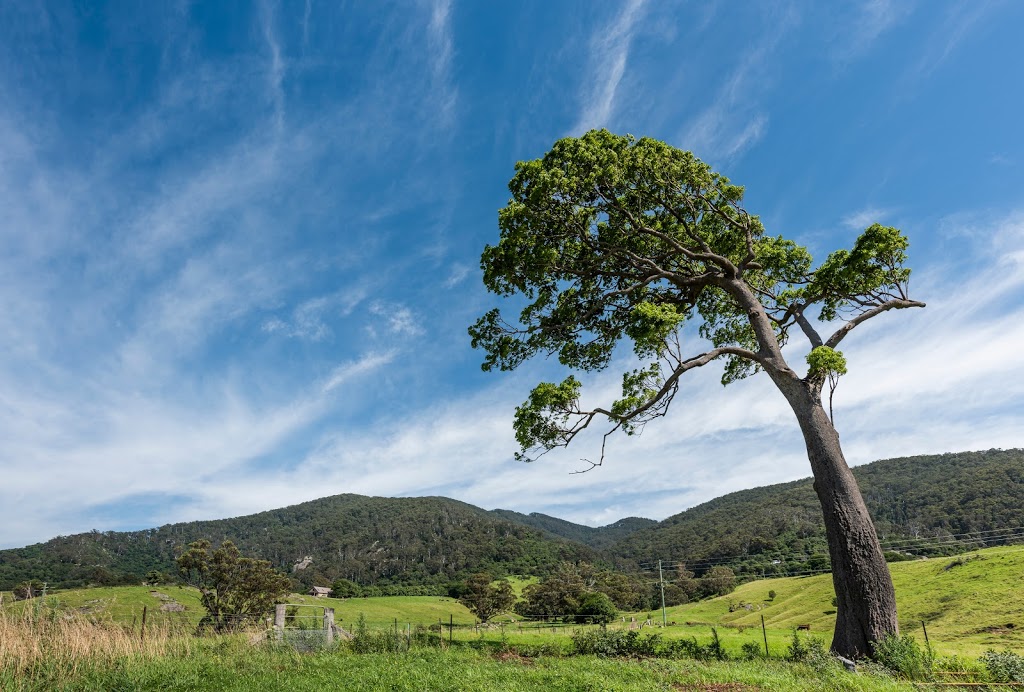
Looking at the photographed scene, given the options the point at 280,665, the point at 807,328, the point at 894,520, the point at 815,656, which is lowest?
the point at 894,520

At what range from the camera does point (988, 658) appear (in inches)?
315

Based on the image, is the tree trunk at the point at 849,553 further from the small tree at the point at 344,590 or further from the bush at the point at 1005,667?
the small tree at the point at 344,590

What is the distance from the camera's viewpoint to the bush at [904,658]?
24.2ft

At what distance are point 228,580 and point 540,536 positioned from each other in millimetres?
111767

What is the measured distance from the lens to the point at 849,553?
8617mm

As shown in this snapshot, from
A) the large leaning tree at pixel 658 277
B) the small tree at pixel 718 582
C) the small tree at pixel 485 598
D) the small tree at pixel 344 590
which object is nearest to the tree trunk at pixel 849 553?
the large leaning tree at pixel 658 277

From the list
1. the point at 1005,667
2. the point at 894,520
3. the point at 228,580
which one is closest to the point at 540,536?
the point at 894,520

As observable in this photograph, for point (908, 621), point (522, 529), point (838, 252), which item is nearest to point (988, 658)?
point (838, 252)

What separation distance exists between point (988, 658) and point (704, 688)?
4.80 meters

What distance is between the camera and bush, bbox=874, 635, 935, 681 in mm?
7371

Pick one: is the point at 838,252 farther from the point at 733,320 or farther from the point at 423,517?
the point at 423,517

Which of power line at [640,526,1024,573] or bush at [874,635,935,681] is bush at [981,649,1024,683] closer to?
bush at [874,635,935,681]

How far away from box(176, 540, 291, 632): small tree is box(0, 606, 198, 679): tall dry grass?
42.5 m

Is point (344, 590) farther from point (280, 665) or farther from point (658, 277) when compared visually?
point (658, 277)
